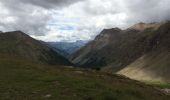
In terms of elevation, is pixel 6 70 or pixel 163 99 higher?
pixel 6 70

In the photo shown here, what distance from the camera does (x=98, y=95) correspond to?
37.7m

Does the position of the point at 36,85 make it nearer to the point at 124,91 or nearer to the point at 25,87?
the point at 25,87

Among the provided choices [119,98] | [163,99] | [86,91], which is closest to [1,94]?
[86,91]

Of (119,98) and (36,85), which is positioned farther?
(36,85)

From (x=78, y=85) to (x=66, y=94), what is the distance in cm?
641

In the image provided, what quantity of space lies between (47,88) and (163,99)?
15.6 meters

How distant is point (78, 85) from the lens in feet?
148

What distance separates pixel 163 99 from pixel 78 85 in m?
11.5

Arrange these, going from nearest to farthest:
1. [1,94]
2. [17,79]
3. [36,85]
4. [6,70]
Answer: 1. [1,94]
2. [36,85]
3. [17,79]
4. [6,70]

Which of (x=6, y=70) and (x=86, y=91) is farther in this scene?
(x=6, y=70)

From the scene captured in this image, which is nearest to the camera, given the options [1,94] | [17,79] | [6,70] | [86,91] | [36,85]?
[1,94]

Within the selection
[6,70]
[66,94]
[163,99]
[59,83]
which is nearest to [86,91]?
[66,94]

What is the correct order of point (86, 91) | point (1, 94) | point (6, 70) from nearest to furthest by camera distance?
point (1, 94) → point (86, 91) → point (6, 70)

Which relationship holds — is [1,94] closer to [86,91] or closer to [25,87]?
[25,87]
